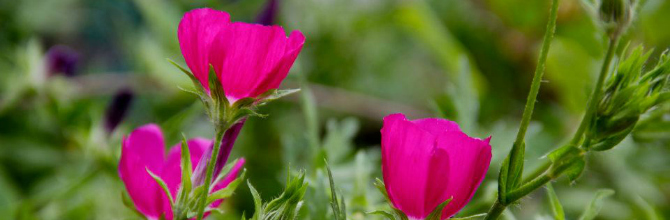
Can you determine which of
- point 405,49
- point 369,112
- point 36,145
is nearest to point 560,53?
point 369,112

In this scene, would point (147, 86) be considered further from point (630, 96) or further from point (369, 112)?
point (630, 96)

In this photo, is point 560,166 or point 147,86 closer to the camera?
point 560,166

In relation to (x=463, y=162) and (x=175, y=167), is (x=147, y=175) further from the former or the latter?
(x=463, y=162)

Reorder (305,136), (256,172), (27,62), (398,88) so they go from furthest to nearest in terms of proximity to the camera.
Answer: (398,88) → (256,172) → (27,62) → (305,136)

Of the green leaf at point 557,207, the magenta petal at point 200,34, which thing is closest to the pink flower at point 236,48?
the magenta petal at point 200,34

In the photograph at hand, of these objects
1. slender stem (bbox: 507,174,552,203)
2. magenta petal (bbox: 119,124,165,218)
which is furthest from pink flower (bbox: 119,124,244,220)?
slender stem (bbox: 507,174,552,203)

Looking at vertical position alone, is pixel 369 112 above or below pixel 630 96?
below

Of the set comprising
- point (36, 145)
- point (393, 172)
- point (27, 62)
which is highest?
point (393, 172)
